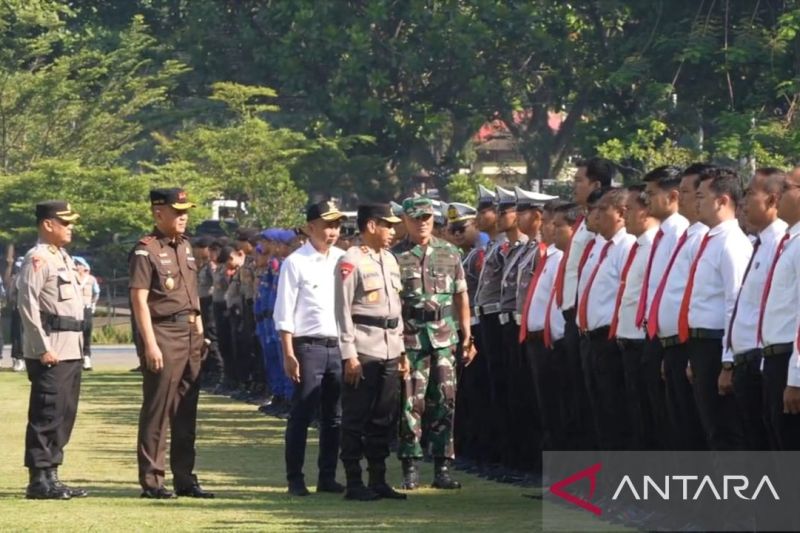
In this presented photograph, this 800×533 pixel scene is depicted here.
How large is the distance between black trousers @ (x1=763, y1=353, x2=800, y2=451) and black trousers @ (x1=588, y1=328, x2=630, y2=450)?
2377 mm

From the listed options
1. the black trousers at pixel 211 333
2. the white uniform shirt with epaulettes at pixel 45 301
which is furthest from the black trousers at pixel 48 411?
the black trousers at pixel 211 333

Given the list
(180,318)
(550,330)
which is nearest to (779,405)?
(550,330)

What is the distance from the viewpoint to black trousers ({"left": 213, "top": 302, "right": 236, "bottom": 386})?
26.8 meters

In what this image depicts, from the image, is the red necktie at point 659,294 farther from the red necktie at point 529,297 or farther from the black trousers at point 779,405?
the red necktie at point 529,297

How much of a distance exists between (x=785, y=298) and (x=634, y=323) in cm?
203

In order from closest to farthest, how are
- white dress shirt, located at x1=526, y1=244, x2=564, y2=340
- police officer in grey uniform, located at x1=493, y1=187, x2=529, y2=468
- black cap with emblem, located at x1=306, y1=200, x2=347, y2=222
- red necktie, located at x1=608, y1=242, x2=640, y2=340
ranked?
red necktie, located at x1=608, y1=242, x2=640, y2=340 < white dress shirt, located at x1=526, y1=244, x2=564, y2=340 < black cap with emblem, located at x1=306, y1=200, x2=347, y2=222 < police officer in grey uniform, located at x1=493, y1=187, x2=529, y2=468

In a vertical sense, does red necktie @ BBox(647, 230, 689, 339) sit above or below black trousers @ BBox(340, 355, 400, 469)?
above

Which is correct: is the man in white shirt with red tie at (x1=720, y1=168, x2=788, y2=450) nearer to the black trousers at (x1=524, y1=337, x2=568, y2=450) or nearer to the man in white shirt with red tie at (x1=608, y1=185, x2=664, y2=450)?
the man in white shirt with red tie at (x1=608, y1=185, x2=664, y2=450)

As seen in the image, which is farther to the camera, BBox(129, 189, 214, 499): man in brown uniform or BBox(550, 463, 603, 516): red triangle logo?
BBox(129, 189, 214, 499): man in brown uniform

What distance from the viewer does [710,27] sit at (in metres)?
36.9

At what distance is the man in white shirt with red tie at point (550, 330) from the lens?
13484 mm

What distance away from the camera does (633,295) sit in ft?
38.9

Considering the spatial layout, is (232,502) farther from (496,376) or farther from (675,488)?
(675,488)

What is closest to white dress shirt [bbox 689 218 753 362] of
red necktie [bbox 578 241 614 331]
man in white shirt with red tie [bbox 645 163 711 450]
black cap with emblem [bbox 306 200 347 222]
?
man in white shirt with red tie [bbox 645 163 711 450]
